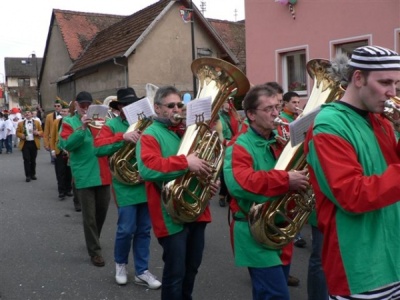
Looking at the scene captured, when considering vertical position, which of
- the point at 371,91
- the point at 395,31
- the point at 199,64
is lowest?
the point at 371,91

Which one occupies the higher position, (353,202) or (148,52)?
(148,52)

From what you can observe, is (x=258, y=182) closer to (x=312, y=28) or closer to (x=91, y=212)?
(x=91, y=212)

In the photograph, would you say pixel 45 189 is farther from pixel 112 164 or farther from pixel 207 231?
pixel 112 164

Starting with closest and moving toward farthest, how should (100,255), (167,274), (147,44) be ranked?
1. (167,274)
2. (100,255)
3. (147,44)

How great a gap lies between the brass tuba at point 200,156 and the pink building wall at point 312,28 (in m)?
7.50

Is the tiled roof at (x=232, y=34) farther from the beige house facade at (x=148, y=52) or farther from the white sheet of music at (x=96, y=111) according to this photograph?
the white sheet of music at (x=96, y=111)

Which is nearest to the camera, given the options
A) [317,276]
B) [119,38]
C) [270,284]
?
[270,284]

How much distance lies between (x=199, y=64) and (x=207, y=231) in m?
3.21

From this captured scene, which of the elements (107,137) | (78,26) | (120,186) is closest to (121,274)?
(120,186)

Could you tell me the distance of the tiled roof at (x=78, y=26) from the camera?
27859 mm

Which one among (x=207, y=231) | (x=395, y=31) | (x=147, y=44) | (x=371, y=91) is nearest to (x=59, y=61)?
(x=147, y=44)

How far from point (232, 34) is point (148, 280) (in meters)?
25.1

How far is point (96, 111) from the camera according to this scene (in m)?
5.12

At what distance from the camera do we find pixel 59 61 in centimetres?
2980
